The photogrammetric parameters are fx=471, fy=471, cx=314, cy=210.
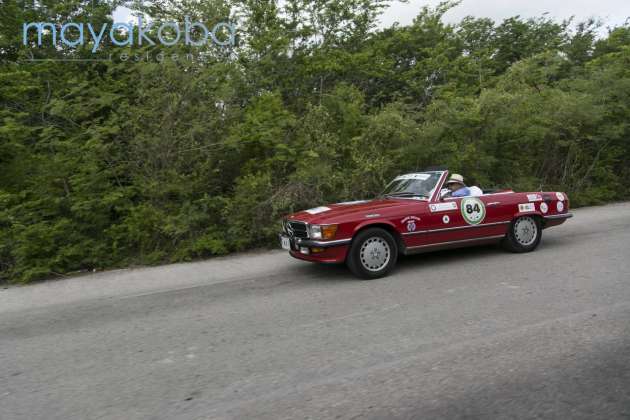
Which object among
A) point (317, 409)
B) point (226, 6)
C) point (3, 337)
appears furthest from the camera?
point (226, 6)

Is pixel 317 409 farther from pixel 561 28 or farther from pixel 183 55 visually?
pixel 561 28

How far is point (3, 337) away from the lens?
493 centimetres

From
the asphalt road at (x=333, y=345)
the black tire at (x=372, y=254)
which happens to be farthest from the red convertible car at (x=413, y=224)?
the asphalt road at (x=333, y=345)

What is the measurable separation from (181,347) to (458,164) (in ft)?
30.8

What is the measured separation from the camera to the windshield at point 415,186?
7211mm

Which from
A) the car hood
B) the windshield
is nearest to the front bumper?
the car hood

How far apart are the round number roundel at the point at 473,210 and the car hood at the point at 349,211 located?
734 mm

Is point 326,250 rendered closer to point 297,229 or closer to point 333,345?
point 297,229

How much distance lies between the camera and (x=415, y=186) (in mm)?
7465

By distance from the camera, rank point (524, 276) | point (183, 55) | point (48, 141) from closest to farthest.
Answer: point (524, 276)
point (48, 141)
point (183, 55)

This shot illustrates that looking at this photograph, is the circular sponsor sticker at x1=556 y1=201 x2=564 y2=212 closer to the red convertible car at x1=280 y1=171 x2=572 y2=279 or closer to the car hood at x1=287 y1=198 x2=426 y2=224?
the red convertible car at x1=280 y1=171 x2=572 y2=279

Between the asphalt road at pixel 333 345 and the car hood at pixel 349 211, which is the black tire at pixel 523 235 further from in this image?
the car hood at pixel 349 211

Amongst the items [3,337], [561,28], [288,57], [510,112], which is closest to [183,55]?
[288,57]

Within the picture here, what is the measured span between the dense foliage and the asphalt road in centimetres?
190
